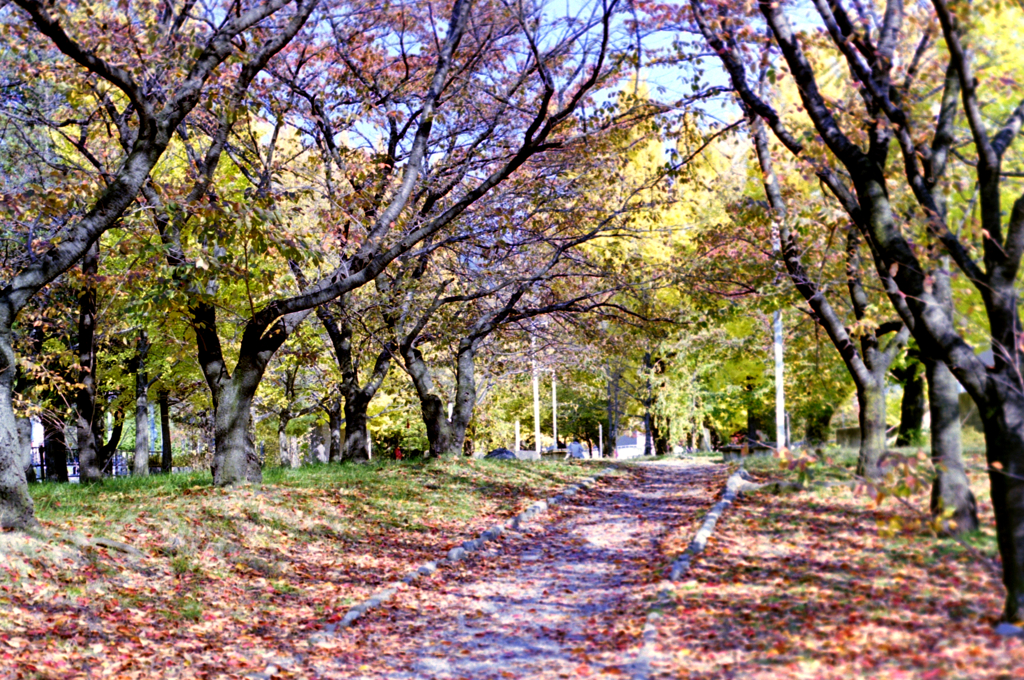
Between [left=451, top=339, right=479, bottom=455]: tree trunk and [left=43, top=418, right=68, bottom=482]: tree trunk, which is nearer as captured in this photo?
[left=451, top=339, right=479, bottom=455]: tree trunk

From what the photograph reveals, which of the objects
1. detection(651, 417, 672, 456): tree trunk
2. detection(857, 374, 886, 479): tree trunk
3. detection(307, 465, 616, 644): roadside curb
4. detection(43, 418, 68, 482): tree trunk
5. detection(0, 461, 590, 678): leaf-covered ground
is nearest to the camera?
detection(0, 461, 590, 678): leaf-covered ground

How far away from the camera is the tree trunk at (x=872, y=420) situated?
10584 millimetres

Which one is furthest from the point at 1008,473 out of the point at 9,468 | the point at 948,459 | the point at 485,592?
the point at 9,468

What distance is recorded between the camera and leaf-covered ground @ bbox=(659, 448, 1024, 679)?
4.24 metres

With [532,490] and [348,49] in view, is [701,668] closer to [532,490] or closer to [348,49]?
[532,490]

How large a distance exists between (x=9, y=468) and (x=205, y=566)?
7.12 feet

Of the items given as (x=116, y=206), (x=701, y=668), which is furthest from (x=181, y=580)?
(x=701, y=668)

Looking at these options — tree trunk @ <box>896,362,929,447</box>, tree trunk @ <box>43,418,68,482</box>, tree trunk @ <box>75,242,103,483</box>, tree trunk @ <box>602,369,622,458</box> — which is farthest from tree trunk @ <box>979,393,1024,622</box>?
tree trunk @ <box>602,369,622,458</box>

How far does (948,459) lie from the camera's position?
5.71m

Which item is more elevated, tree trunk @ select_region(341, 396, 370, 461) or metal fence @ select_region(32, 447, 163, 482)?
tree trunk @ select_region(341, 396, 370, 461)

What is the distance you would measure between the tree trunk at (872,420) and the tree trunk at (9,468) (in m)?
9.55

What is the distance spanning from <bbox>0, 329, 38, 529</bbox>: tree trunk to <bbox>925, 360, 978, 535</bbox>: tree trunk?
320 inches

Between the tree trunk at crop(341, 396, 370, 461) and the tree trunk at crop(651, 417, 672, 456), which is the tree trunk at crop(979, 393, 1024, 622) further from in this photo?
the tree trunk at crop(651, 417, 672, 456)

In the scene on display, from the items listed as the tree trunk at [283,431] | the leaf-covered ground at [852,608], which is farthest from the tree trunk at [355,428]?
the leaf-covered ground at [852,608]
